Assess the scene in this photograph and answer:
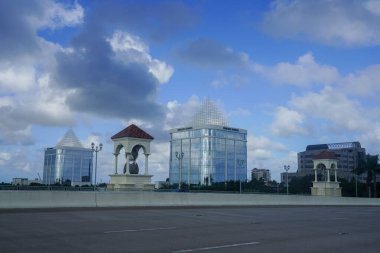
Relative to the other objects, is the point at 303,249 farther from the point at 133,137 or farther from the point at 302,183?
the point at 302,183

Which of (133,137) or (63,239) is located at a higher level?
(133,137)

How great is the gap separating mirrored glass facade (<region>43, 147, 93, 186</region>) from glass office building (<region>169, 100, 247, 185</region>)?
50.6 m

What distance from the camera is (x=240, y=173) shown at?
161m

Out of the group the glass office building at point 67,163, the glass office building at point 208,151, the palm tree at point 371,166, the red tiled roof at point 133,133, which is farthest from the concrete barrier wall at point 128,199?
the glass office building at point 208,151

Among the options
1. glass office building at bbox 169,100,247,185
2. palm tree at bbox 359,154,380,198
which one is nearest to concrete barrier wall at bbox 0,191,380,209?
palm tree at bbox 359,154,380,198

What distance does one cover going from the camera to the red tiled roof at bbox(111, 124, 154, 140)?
42.0 meters

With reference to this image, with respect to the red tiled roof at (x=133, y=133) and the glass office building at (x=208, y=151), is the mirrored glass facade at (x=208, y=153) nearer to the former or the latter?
the glass office building at (x=208, y=151)

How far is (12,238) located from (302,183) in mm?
112899

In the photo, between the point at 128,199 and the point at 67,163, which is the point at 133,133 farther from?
the point at 67,163

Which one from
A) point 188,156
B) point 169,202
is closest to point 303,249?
point 169,202

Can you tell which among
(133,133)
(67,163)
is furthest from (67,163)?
(133,133)

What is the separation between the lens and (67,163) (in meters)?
98.3

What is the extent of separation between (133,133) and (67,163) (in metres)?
60.7

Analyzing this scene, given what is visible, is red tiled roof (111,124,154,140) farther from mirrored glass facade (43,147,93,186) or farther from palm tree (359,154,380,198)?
palm tree (359,154,380,198)
